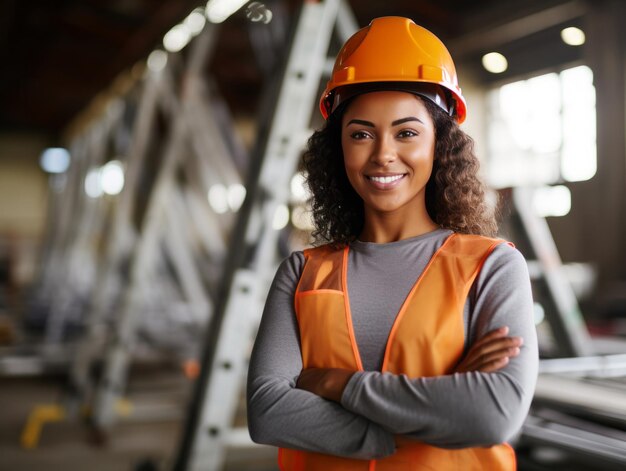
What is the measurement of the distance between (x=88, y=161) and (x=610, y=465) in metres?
7.70

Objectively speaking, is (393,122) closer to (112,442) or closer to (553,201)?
(112,442)

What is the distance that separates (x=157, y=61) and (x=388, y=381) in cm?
486

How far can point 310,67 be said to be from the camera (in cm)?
276

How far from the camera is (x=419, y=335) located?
1.13 m

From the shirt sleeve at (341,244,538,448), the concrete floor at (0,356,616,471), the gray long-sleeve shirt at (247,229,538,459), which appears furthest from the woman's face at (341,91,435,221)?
the concrete floor at (0,356,616,471)

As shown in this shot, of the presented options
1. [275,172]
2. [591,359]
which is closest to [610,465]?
[591,359]

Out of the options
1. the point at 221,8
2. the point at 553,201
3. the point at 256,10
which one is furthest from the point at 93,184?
the point at 553,201

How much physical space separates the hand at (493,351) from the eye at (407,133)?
39 cm

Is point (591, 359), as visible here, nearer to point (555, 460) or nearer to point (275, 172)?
point (555, 460)

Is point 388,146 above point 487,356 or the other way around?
above

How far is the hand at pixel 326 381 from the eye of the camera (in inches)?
45.3

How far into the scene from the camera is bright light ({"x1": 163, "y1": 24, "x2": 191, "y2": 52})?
428cm

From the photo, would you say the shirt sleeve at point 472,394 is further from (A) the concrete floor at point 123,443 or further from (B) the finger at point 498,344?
(A) the concrete floor at point 123,443

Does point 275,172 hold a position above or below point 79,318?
above
